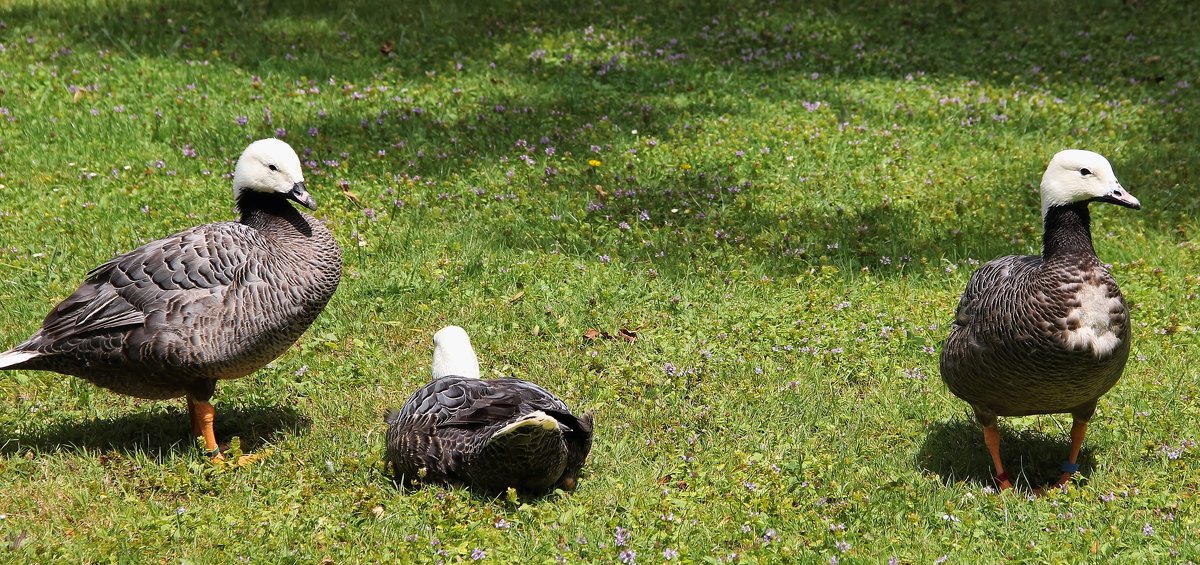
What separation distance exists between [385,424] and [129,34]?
8.65 meters


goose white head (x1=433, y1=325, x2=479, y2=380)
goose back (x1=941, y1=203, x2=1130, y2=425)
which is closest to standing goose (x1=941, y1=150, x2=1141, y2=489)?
goose back (x1=941, y1=203, x2=1130, y2=425)

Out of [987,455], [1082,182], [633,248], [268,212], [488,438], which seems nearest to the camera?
[488,438]

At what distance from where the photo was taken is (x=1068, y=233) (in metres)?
5.29

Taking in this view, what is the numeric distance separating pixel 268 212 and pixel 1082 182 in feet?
14.2

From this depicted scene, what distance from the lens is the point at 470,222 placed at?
8.70 meters

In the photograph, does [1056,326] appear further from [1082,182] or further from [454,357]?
[454,357]

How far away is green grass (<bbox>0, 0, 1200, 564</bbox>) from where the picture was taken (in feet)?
16.7

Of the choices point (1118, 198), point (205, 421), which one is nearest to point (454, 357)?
point (205, 421)

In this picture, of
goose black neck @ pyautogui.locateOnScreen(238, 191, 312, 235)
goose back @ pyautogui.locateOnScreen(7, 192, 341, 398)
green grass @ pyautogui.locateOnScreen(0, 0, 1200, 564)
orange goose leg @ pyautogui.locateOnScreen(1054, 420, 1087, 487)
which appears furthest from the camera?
goose black neck @ pyautogui.locateOnScreen(238, 191, 312, 235)

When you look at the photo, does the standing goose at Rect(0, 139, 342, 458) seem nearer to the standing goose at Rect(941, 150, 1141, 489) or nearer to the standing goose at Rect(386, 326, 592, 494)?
the standing goose at Rect(386, 326, 592, 494)

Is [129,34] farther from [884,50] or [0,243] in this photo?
[884,50]

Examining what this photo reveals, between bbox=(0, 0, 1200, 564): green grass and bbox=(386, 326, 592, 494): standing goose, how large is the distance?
0.15 m

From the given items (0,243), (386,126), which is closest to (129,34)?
(386,126)

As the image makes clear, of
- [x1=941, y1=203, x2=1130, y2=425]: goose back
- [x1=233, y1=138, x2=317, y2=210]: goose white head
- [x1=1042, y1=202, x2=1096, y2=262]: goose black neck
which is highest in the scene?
[x1=233, y1=138, x2=317, y2=210]: goose white head
